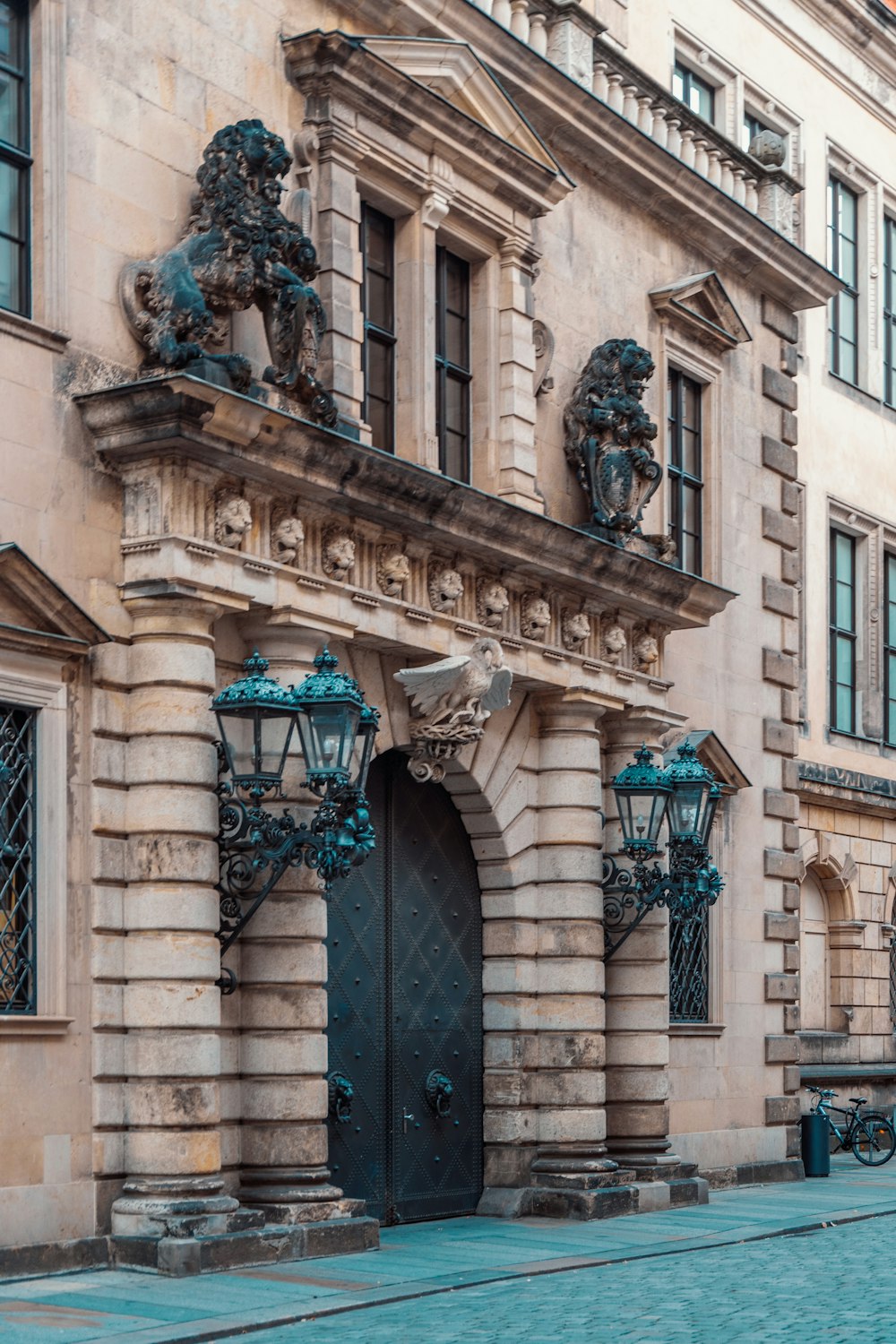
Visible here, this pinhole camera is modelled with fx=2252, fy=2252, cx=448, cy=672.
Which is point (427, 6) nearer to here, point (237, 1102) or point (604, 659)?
point (604, 659)

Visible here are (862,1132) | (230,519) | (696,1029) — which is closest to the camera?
(230,519)

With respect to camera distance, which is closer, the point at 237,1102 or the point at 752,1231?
the point at 237,1102

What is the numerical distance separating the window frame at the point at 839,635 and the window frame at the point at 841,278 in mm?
2123

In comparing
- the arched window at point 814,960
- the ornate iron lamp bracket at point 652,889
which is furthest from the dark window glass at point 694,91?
the ornate iron lamp bracket at point 652,889

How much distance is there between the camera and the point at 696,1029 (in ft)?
69.3

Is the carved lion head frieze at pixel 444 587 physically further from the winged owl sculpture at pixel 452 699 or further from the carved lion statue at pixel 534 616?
the carved lion statue at pixel 534 616

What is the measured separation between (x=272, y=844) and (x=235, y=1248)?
2.50 meters

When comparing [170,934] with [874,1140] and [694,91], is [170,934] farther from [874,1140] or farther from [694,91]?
[694,91]

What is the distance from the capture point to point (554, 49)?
65.1 ft

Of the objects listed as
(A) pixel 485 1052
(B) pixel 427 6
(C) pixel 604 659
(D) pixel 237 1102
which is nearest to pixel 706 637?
(C) pixel 604 659

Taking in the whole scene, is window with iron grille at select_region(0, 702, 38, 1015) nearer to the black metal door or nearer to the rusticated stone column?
the black metal door

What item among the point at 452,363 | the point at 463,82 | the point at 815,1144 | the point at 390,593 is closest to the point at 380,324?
the point at 452,363

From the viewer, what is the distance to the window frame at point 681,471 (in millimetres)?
21547

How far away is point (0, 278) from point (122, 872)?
3735mm
